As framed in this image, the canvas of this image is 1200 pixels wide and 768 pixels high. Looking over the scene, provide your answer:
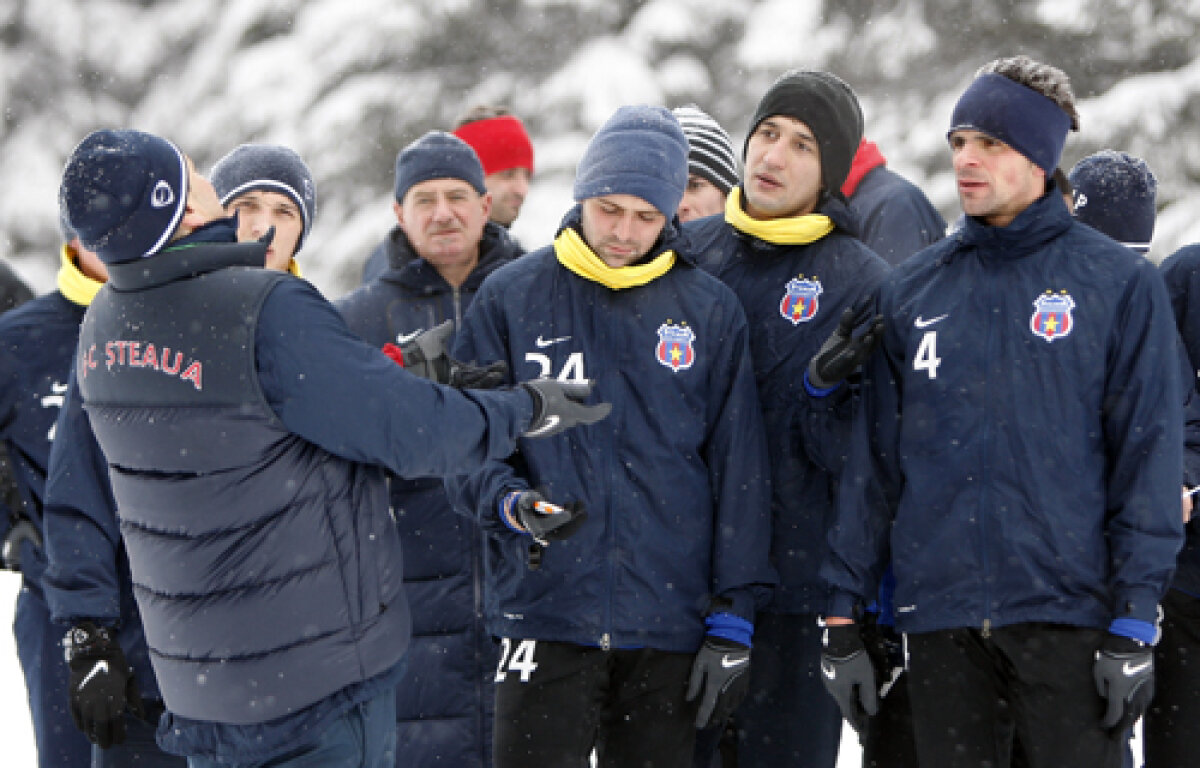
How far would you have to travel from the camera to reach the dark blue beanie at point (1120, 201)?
4.13m

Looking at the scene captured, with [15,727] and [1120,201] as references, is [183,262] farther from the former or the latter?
[15,727]

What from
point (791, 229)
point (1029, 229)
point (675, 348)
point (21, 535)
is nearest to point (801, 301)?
point (791, 229)

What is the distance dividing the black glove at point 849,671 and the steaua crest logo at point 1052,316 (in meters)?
0.84

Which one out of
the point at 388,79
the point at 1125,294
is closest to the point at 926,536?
the point at 1125,294

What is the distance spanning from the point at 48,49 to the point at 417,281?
921 centimetres

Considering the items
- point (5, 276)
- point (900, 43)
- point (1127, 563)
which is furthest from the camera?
point (900, 43)

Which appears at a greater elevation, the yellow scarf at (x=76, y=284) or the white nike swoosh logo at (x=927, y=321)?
the yellow scarf at (x=76, y=284)

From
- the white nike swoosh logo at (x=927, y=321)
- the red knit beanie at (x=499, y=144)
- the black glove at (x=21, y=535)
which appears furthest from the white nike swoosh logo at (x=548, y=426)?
the red knit beanie at (x=499, y=144)

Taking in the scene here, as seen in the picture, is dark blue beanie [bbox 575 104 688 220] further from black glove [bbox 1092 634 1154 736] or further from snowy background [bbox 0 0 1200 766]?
snowy background [bbox 0 0 1200 766]

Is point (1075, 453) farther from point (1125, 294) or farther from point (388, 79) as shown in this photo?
point (388, 79)

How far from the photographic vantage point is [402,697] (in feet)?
13.8

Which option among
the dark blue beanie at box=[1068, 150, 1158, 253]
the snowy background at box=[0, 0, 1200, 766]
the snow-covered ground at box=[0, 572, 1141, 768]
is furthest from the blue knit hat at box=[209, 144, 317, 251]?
the snowy background at box=[0, 0, 1200, 766]

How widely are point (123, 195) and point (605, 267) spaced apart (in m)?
1.24

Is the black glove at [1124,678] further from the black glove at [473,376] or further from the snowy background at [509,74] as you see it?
the snowy background at [509,74]
